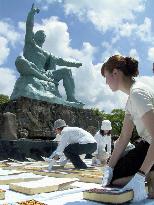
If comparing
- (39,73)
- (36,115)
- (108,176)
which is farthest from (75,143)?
(39,73)

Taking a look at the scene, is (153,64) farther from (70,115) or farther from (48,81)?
(48,81)

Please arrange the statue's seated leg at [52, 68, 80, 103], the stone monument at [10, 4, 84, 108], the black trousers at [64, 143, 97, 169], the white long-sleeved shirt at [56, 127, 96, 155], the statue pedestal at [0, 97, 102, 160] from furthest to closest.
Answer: the statue's seated leg at [52, 68, 80, 103]
the stone monument at [10, 4, 84, 108]
the statue pedestal at [0, 97, 102, 160]
the black trousers at [64, 143, 97, 169]
the white long-sleeved shirt at [56, 127, 96, 155]

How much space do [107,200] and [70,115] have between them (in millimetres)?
14314

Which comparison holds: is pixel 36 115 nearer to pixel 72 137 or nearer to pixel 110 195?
pixel 72 137

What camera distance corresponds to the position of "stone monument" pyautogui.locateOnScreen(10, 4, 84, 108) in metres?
18.0

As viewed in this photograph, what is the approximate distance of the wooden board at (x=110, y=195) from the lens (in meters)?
2.50

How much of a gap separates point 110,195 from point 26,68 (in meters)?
16.0

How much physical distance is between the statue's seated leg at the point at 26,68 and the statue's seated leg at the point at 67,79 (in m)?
1.23

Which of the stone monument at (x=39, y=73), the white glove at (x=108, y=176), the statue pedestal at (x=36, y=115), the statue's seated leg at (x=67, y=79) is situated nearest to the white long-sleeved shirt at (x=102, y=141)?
the white glove at (x=108, y=176)

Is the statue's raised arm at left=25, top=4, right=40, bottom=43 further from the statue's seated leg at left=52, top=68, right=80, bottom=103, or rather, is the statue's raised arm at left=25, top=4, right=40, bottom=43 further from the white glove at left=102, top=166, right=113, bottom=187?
the white glove at left=102, top=166, right=113, bottom=187

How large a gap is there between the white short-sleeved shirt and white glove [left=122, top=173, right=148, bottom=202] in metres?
0.34

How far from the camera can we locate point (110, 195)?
2533 mm

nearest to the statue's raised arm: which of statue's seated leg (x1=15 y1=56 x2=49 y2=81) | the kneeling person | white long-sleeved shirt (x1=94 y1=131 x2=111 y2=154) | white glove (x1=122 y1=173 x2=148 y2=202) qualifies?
statue's seated leg (x1=15 y1=56 x2=49 y2=81)

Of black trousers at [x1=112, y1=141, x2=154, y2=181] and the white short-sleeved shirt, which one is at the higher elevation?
the white short-sleeved shirt
